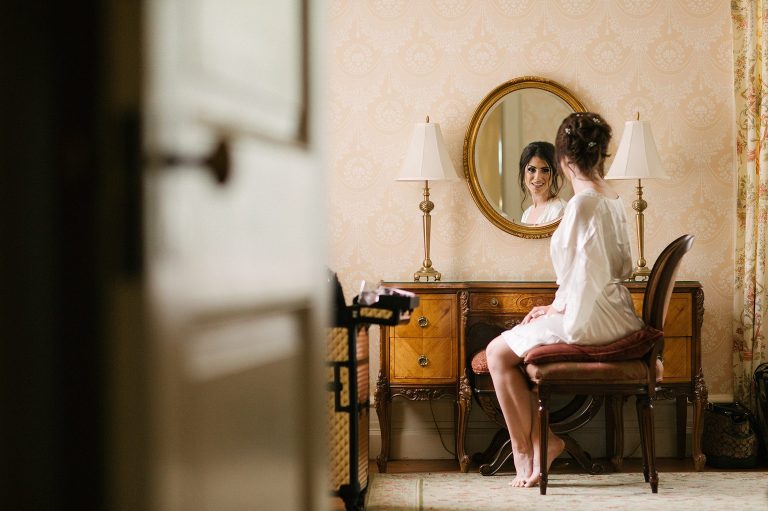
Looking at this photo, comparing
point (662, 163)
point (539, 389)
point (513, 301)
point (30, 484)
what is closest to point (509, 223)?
point (513, 301)

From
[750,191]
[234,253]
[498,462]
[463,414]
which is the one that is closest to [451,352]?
[463,414]

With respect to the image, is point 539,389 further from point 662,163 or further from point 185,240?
point 185,240

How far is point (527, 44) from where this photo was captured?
4.47m

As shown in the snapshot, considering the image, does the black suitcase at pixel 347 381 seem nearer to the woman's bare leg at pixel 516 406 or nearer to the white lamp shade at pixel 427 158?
the woman's bare leg at pixel 516 406

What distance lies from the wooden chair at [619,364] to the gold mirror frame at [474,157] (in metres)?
1.03

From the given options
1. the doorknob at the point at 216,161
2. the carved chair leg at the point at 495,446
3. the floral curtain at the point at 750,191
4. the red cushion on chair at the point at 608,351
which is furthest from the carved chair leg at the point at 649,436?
the doorknob at the point at 216,161

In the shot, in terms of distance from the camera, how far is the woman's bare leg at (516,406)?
362 cm

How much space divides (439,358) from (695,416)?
1.21 metres

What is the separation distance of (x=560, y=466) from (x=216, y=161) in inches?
144

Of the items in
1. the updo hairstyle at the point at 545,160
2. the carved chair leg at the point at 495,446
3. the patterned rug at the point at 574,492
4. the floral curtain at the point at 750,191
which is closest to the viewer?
the patterned rug at the point at 574,492

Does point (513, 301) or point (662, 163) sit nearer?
point (513, 301)

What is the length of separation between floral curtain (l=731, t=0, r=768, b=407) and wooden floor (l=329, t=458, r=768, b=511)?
47 cm

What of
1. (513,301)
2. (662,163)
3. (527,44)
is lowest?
(513,301)

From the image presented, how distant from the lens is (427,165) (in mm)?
4234
